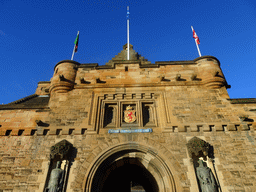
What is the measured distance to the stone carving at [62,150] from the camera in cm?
669

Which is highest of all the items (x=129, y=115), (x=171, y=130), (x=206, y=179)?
(x=129, y=115)

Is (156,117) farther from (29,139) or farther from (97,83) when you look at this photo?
(29,139)

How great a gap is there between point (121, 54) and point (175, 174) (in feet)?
34.7

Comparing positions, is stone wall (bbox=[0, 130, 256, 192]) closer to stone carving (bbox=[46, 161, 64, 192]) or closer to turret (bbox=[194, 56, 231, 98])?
stone carving (bbox=[46, 161, 64, 192])

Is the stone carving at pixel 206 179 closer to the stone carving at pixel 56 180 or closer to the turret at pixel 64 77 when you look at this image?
the stone carving at pixel 56 180

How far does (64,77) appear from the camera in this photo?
9.30 meters

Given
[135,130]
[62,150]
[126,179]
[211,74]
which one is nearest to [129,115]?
[135,130]

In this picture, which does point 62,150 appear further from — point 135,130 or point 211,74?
point 211,74

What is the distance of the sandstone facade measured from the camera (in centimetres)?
646

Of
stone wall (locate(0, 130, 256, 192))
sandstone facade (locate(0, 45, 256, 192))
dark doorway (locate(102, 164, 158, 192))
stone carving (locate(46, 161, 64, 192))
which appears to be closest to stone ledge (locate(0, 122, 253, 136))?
sandstone facade (locate(0, 45, 256, 192))

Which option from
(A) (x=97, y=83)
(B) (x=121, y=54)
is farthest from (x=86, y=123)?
(B) (x=121, y=54)

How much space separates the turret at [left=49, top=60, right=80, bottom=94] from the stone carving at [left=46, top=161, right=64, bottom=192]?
3957 mm

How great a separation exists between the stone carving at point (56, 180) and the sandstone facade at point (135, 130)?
222 mm

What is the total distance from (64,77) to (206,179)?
7.85 meters
